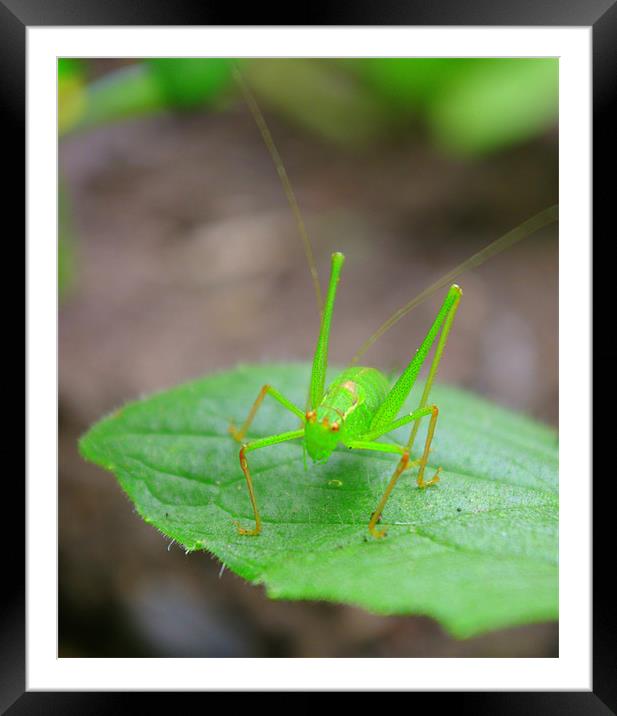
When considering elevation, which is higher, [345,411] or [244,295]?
[244,295]

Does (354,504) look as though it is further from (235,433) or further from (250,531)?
(235,433)

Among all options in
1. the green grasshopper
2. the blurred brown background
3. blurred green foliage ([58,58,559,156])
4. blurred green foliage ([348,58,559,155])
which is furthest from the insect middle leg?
blurred green foliage ([348,58,559,155])

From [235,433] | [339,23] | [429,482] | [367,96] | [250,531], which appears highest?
[367,96]

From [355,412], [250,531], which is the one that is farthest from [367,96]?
[250,531]

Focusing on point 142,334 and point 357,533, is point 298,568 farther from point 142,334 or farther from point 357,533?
point 142,334

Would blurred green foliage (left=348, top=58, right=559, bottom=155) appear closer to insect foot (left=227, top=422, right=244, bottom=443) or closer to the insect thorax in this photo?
the insect thorax

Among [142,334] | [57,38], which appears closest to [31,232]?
[57,38]

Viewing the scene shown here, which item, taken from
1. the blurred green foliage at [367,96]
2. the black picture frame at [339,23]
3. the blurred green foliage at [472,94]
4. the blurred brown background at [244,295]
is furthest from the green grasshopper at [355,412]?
the blurred green foliage at [472,94]
